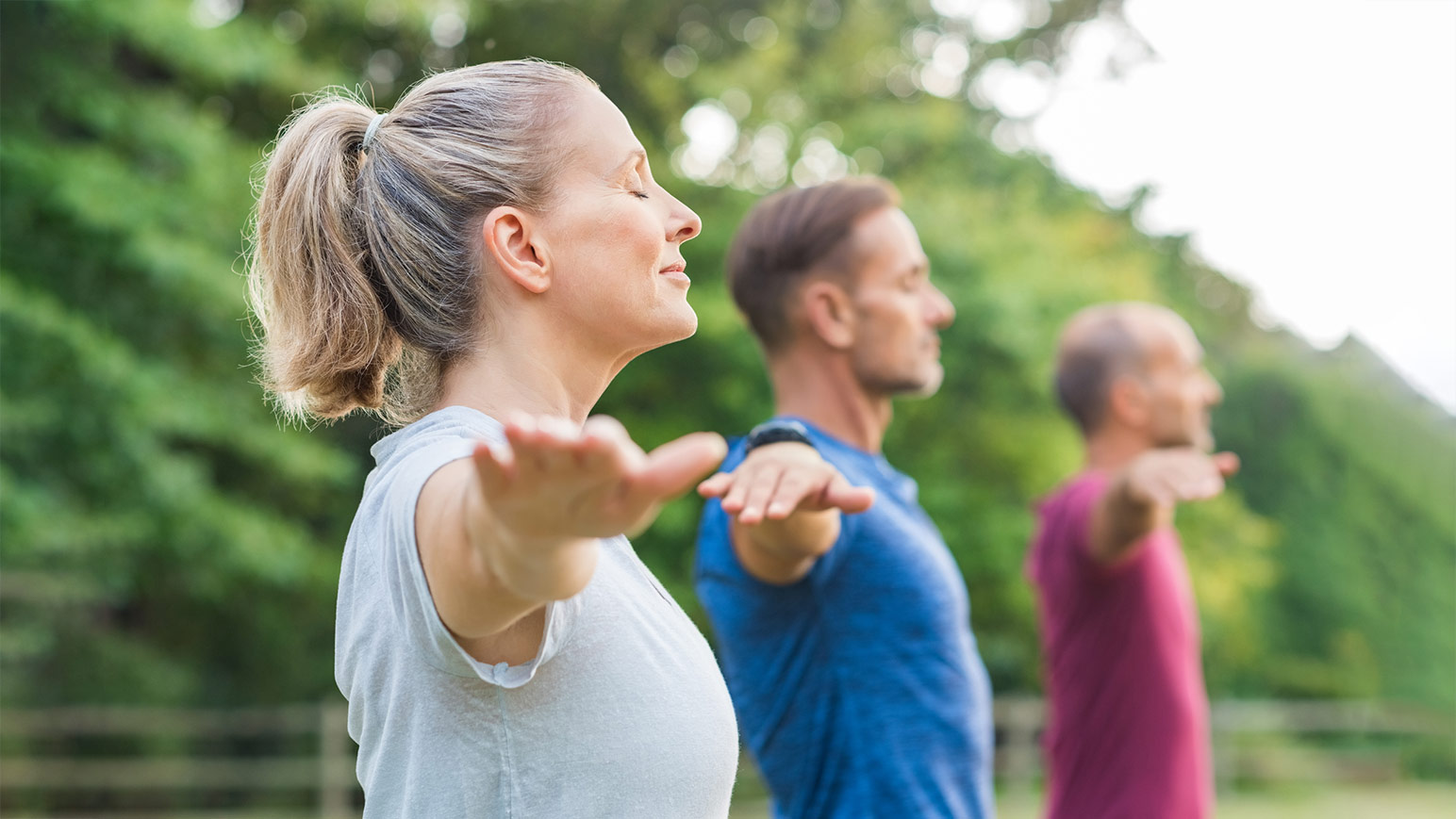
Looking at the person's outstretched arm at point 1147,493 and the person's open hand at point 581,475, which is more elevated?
the person's open hand at point 581,475

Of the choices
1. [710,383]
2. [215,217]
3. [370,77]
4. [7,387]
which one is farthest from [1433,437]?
[7,387]

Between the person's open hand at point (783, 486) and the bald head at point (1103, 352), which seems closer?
the person's open hand at point (783, 486)

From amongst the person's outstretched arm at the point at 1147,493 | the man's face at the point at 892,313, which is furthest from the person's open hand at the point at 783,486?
the person's outstretched arm at the point at 1147,493

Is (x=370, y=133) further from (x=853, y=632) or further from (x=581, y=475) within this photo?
(x=853, y=632)

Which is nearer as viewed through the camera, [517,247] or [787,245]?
[517,247]

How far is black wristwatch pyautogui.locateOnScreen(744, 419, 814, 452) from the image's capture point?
79.7 inches

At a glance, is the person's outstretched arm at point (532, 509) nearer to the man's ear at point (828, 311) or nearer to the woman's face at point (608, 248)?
the woman's face at point (608, 248)

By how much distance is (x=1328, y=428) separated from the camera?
1648 centimetres

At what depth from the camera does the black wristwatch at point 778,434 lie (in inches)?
79.7

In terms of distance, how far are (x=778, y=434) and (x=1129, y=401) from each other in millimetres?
2322

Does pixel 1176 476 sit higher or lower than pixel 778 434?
lower

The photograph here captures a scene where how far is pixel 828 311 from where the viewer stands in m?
2.86

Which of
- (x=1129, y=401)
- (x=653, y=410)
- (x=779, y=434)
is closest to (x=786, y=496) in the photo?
(x=779, y=434)

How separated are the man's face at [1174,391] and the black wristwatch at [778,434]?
2.28 metres
